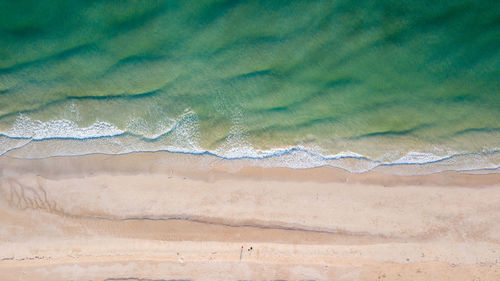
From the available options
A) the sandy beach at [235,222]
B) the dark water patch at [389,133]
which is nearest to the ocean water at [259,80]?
the dark water patch at [389,133]

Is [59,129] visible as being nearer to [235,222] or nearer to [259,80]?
[235,222]

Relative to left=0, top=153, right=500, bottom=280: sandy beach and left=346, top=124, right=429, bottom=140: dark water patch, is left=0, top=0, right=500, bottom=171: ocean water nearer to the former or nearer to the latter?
left=346, top=124, right=429, bottom=140: dark water patch

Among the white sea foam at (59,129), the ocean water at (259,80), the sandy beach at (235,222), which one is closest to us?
the ocean water at (259,80)

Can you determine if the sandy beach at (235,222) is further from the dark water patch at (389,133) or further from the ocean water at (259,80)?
the dark water patch at (389,133)

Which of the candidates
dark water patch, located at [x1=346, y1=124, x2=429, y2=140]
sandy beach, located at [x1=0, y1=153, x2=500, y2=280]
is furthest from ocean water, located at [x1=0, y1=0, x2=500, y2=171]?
sandy beach, located at [x1=0, y1=153, x2=500, y2=280]

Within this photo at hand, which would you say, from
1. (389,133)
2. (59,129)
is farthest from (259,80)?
(59,129)
